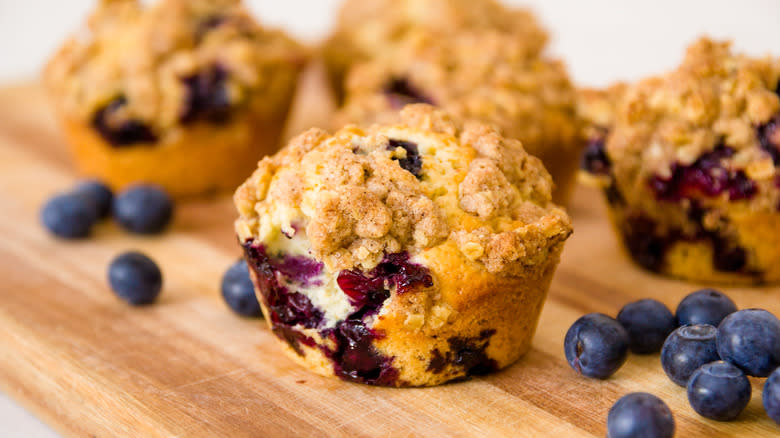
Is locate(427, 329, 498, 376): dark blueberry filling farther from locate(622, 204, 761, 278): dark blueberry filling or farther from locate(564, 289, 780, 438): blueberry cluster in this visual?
locate(622, 204, 761, 278): dark blueberry filling

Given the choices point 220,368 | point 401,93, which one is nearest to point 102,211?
point 401,93

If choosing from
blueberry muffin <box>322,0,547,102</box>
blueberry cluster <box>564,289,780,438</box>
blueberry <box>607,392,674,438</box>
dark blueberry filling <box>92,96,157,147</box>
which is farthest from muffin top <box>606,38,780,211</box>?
dark blueberry filling <box>92,96,157,147</box>

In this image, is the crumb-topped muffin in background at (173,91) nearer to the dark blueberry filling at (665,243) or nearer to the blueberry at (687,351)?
the dark blueberry filling at (665,243)

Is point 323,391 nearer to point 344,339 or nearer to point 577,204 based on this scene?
point 344,339

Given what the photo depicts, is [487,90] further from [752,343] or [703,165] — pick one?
[752,343]

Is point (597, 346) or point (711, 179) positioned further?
point (711, 179)

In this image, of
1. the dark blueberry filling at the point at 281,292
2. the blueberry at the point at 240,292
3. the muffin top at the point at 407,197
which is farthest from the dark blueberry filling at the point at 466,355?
the blueberry at the point at 240,292

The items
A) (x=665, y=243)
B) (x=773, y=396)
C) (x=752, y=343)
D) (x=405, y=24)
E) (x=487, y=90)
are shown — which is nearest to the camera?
(x=773, y=396)

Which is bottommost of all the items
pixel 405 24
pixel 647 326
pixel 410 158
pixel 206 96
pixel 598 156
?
pixel 647 326
